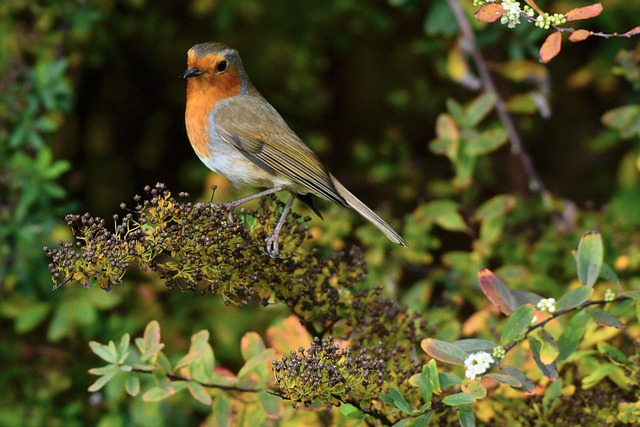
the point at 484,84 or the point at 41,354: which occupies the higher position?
the point at 484,84

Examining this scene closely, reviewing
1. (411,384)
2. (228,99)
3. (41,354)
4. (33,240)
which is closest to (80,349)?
(41,354)

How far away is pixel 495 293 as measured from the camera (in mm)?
2057

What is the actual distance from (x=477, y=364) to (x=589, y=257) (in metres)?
0.46

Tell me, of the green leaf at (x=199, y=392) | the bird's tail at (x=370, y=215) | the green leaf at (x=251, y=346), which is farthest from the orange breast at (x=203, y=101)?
the green leaf at (x=199, y=392)

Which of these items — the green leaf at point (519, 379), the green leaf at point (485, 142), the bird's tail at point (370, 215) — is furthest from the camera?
the green leaf at point (485, 142)

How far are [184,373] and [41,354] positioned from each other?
1824 mm

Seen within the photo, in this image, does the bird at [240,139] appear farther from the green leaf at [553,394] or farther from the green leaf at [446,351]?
the green leaf at [446,351]

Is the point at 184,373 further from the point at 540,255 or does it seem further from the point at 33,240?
the point at 540,255

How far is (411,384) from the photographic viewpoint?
6.51 ft

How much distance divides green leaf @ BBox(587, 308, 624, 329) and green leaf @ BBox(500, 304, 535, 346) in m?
0.17

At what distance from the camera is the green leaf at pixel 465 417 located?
1.82 m

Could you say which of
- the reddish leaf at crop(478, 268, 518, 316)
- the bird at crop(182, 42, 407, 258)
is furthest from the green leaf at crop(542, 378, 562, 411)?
the bird at crop(182, 42, 407, 258)

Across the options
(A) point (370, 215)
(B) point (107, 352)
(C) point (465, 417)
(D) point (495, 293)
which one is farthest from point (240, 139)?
(C) point (465, 417)

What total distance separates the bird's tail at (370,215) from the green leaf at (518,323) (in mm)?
689
